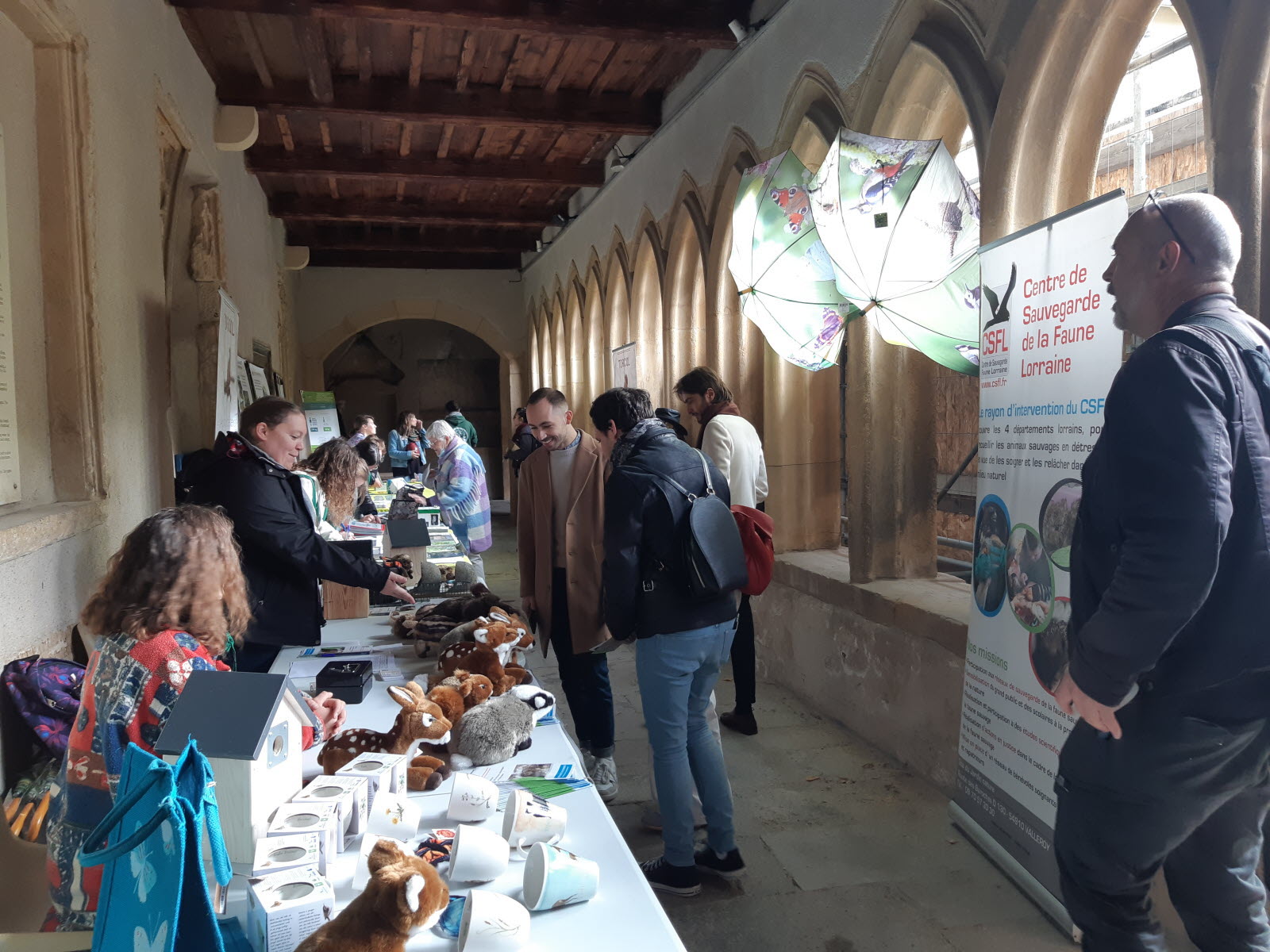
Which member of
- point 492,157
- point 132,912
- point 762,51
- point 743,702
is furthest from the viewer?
point 492,157

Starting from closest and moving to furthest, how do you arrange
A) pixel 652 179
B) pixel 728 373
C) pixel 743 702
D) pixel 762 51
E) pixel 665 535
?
1. pixel 665 535
2. pixel 743 702
3. pixel 762 51
4. pixel 728 373
5. pixel 652 179

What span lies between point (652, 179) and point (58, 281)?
4942 mm

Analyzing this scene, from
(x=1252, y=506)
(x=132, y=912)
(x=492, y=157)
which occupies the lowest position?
(x=132, y=912)

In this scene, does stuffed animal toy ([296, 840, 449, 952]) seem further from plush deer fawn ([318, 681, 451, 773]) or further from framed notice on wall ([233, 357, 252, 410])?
framed notice on wall ([233, 357, 252, 410])

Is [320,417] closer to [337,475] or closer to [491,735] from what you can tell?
[337,475]

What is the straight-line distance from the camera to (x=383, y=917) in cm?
109

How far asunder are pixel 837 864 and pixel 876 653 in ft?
3.77

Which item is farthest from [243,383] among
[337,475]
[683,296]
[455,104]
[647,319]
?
[647,319]

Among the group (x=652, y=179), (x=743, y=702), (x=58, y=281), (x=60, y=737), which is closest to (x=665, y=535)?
(x=60, y=737)

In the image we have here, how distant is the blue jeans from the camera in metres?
2.53

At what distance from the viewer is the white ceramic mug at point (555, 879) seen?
4.11 ft

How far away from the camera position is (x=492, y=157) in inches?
336

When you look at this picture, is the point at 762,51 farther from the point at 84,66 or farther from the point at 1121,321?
the point at 1121,321

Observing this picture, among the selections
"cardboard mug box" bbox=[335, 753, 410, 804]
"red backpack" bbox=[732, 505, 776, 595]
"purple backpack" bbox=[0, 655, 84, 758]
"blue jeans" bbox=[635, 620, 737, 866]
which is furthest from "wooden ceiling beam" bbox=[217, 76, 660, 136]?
"cardboard mug box" bbox=[335, 753, 410, 804]
